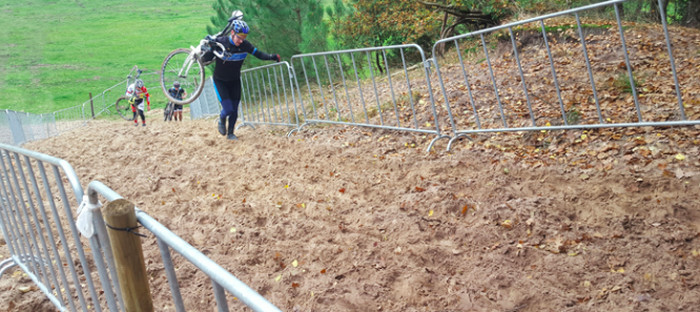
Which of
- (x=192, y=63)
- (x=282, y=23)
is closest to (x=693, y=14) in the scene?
(x=192, y=63)

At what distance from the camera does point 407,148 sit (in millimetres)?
6070

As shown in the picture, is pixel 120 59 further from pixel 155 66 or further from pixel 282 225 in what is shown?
pixel 282 225

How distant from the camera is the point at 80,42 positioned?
4050cm

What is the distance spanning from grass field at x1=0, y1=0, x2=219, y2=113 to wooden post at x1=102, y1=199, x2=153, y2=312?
113 ft

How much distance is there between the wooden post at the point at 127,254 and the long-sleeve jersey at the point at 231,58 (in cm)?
581

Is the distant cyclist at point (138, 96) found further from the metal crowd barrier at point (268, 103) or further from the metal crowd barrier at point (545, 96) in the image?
the metal crowd barrier at point (545, 96)

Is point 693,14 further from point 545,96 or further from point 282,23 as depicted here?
point 282,23

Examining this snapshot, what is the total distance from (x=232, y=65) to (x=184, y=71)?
34.4 inches

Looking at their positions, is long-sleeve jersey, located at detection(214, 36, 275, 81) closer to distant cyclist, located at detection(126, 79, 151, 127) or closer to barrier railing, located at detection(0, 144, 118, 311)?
barrier railing, located at detection(0, 144, 118, 311)

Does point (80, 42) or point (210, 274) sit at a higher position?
point (80, 42)

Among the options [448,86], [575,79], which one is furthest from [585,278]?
[448,86]

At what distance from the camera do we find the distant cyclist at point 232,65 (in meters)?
7.12

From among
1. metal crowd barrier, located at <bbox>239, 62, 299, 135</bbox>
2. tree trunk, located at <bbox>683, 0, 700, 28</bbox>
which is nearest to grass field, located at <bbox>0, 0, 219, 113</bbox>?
metal crowd barrier, located at <bbox>239, 62, 299, 135</bbox>

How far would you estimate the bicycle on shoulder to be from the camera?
23.2 ft
